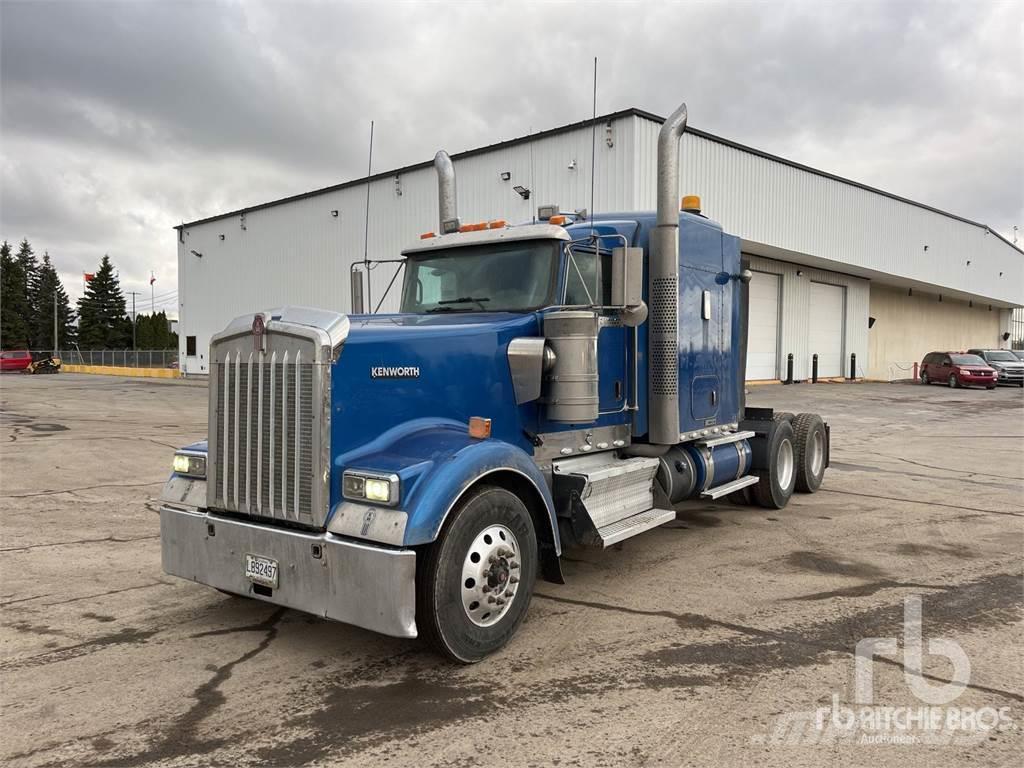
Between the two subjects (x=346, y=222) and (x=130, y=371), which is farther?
(x=130, y=371)

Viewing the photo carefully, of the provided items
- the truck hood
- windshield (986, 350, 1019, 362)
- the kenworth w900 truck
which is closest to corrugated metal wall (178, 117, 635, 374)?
the kenworth w900 truck

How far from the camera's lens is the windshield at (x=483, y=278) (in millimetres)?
5250

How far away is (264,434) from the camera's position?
4.04m

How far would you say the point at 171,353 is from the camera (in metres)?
53.2

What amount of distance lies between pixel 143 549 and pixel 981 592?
6646 mm

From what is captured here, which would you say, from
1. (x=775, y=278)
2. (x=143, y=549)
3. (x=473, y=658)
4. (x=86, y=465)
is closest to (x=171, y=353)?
(x=775, y=278)

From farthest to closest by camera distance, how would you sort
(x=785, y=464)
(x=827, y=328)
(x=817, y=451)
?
(x=827, y=328), (x=817, y=451), (x=785, y=464)

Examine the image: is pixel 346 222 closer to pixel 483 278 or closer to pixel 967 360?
pixel 483 278

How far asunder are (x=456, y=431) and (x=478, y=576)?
86 centimetres

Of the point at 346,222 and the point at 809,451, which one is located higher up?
the point at 346,222

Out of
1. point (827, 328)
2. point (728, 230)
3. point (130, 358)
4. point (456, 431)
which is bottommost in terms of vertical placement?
point (456, 431)

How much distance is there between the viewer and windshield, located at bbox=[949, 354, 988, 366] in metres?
32.1

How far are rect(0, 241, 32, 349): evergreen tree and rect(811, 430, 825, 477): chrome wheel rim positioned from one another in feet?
284

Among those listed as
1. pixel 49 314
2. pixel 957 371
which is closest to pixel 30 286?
pixel 49 314
